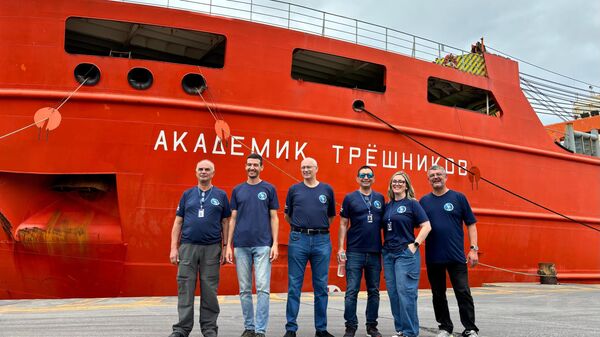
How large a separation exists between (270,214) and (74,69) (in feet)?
13.3

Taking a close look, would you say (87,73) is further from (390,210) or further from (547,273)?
(547,273)

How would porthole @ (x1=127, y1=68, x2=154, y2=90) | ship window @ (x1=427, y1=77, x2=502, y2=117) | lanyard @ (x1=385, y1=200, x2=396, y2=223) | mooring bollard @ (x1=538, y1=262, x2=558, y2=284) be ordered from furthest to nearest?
ship window @ (x1=427, y1=77, x2=502, y2=117) → mooring bollard @ (x1=538, y1=262, x2=558, y2=284) → porthole @ (x1=127, y1=68, x2=154, y2=90) → lanyard @ (x1=385, y1=200, x2=396, y2=223)

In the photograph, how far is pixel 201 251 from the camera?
357cm

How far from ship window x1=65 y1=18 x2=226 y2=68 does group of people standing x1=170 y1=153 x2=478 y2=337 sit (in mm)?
4211

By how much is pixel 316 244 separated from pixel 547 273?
24.2 ft

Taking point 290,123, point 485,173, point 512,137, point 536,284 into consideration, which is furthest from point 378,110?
point 536,284

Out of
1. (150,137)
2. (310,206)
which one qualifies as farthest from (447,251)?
(150,137)

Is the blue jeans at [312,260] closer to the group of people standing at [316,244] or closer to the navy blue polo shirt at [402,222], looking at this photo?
the group of people standing at [316,244]

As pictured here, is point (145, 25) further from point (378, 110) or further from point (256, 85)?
point (378, 110)

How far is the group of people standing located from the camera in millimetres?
3555

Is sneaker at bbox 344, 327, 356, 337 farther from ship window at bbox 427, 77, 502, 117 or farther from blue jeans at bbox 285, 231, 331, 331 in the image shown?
ship window at bbox 427, 77, 502, 117

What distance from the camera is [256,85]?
7316mm

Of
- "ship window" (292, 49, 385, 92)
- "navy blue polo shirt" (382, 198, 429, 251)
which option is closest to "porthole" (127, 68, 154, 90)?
"ship window" (292, 49, 385, 92)

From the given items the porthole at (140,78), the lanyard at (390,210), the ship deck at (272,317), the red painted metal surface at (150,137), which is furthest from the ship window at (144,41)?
the lanyard at (390,210)
